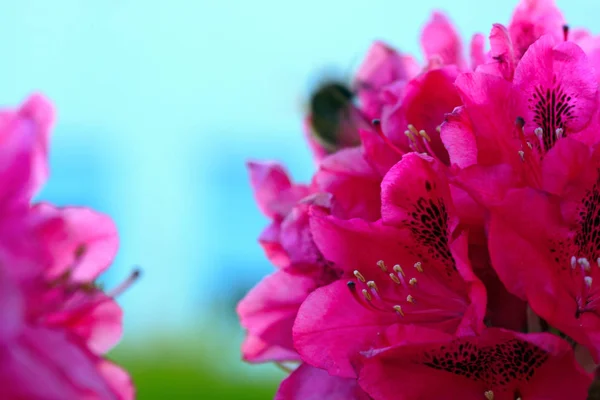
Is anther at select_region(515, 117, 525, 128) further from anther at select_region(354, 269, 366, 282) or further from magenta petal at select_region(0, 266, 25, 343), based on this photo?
magenta petal at select_region(0, 266, 25, 343)

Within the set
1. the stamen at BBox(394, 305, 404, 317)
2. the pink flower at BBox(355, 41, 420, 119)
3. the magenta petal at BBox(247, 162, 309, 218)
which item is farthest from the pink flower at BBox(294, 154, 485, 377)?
the pink flower at BBox(355, 41, 420, 119)

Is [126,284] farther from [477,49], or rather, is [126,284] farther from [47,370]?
[477,49]

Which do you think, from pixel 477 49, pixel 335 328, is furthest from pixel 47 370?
pixel 477 49

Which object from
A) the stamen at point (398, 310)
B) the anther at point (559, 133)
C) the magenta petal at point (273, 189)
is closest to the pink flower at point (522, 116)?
the anther at point (559, 133)

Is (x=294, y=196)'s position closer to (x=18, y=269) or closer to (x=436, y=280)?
(x=436, y=280)

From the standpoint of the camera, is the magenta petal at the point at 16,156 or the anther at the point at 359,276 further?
the anther at the point at 359,276

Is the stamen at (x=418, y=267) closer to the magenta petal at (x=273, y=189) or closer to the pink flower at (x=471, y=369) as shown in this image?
the pink flower at (x=471, y=369)

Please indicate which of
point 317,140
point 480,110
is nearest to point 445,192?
point 480,110

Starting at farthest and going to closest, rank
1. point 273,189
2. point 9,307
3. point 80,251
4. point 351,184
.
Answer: point 273,189, point 351,184, point 80,251, point 9,307
